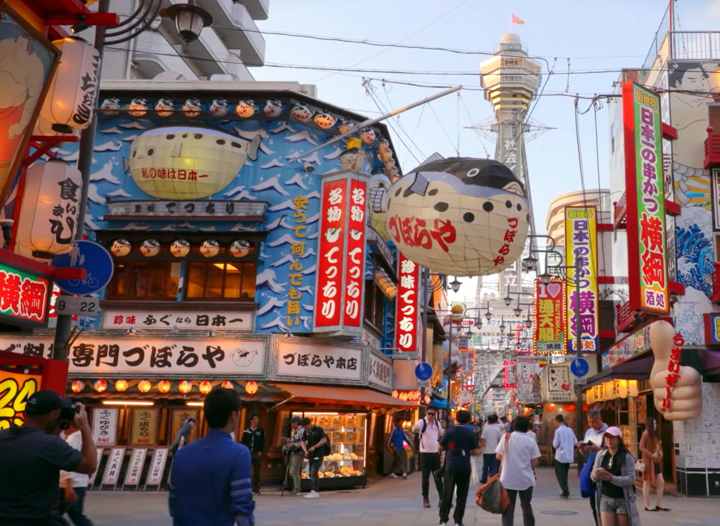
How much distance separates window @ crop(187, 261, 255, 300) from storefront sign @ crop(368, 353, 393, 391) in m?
4.23

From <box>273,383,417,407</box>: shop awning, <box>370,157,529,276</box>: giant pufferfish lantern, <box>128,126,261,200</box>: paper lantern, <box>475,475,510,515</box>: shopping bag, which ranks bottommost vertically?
<box>475,475,510,515</box>: shopping bag

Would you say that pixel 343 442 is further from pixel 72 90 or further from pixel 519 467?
pixel 72 90

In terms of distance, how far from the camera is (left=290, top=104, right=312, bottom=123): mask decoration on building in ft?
70.2

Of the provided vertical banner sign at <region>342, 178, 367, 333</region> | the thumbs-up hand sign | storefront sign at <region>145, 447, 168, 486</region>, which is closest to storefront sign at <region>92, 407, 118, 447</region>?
storefront sign at <region>145, 447, 168, 486</region>

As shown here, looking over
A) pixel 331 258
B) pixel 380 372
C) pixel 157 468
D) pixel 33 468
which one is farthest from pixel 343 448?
pixel 33 468

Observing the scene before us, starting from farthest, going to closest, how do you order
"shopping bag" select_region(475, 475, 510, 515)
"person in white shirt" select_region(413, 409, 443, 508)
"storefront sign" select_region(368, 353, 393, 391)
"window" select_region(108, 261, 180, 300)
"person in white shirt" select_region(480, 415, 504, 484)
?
"storefront sign" select_region(368, 353, 393, 391) → "window" select_region(108, 261, 180, 300) → "person in white shirt" select_region(480, 415, 504, 484) → "person in white shirt" select_region(413, 409, 443, 508) → "shopping bag" select_region(475, 475, 510, 515)

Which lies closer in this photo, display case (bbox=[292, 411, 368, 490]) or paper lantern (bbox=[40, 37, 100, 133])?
paper lantern (bbox=[40, 37, 100, 133])

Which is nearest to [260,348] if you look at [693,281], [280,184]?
[280,184]

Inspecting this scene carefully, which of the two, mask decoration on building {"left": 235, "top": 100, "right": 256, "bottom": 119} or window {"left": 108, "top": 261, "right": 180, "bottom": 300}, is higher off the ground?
mask decoration on building {"left": 235, "top": 100, "right": 256, "bottom": 119}

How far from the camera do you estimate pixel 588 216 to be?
2664cm

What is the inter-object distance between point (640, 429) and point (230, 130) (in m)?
16.0

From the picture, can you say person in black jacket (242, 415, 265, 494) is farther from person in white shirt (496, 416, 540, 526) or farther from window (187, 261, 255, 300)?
person in white shirt (496, 416, 540, 526)

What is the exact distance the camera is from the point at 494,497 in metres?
10.1

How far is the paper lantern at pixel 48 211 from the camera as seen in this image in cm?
963
